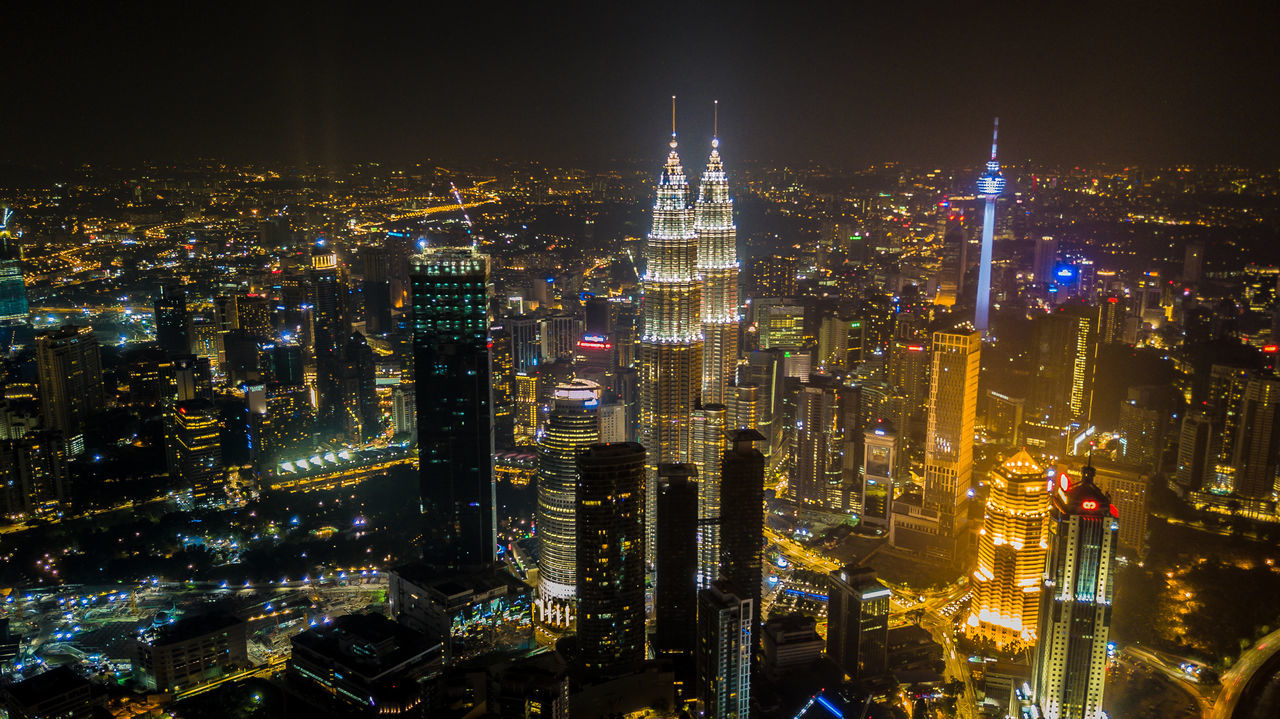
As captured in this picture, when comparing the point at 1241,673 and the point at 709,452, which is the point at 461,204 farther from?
the point at 1241,673

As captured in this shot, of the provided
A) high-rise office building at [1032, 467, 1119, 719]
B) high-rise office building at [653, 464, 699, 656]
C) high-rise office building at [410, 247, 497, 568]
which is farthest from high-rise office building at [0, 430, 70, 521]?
high-rise office building at [1032, 467, 1119, 719]

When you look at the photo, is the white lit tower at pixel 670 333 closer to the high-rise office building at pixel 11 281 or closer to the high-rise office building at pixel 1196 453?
the high-rise office building at pixel 1196 453

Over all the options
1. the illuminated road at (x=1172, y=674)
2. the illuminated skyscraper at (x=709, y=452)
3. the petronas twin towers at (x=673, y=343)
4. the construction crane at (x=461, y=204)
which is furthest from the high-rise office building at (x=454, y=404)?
the illuminated road at (x=1172, y=674)

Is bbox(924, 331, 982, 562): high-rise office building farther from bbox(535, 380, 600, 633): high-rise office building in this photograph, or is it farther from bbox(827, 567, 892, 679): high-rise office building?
bbox(535, 380, 600, 633): high-rise office building

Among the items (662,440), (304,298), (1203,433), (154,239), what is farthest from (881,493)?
(154,239)

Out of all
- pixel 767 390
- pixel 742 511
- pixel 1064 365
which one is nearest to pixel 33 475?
pixel 742 511

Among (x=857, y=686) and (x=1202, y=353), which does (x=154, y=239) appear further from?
(x=1202, y=353)
